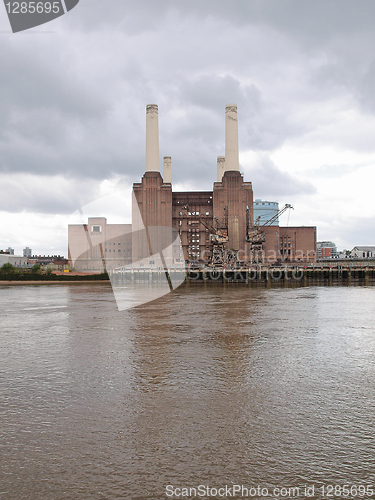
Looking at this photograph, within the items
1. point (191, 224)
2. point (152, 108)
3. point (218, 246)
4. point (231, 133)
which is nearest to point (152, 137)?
point (152, 108)

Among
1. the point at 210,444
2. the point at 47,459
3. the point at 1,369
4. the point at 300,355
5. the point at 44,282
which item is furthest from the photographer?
the point at 44,282

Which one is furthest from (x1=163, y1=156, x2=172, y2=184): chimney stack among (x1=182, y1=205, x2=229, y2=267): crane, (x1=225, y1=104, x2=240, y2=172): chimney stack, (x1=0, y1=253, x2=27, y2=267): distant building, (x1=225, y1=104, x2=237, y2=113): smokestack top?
(x1=0, y1=253, x2=27, y2=267): distant building

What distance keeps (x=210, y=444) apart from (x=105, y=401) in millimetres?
3445

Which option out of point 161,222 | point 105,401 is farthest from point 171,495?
point 161,222

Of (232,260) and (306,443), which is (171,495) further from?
(232,260)

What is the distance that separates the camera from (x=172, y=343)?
17.1m

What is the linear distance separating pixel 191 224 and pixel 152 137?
2558cm

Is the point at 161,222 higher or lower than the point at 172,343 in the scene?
higher

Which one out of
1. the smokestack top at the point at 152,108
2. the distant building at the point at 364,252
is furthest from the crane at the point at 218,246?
the distant building at the point at 364,252

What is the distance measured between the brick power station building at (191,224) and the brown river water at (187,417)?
75276 mm

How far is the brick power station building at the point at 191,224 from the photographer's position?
102 m

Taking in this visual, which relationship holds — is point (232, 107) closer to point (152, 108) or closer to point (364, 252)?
point (152, 108)

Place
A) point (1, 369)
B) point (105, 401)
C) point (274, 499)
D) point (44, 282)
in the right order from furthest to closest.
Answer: point (44, 282) < point (1, 369) < point (105, 401) < point (274, 499)

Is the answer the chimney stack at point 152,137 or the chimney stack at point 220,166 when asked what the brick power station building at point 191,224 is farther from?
the chimney stack at point 220,166
